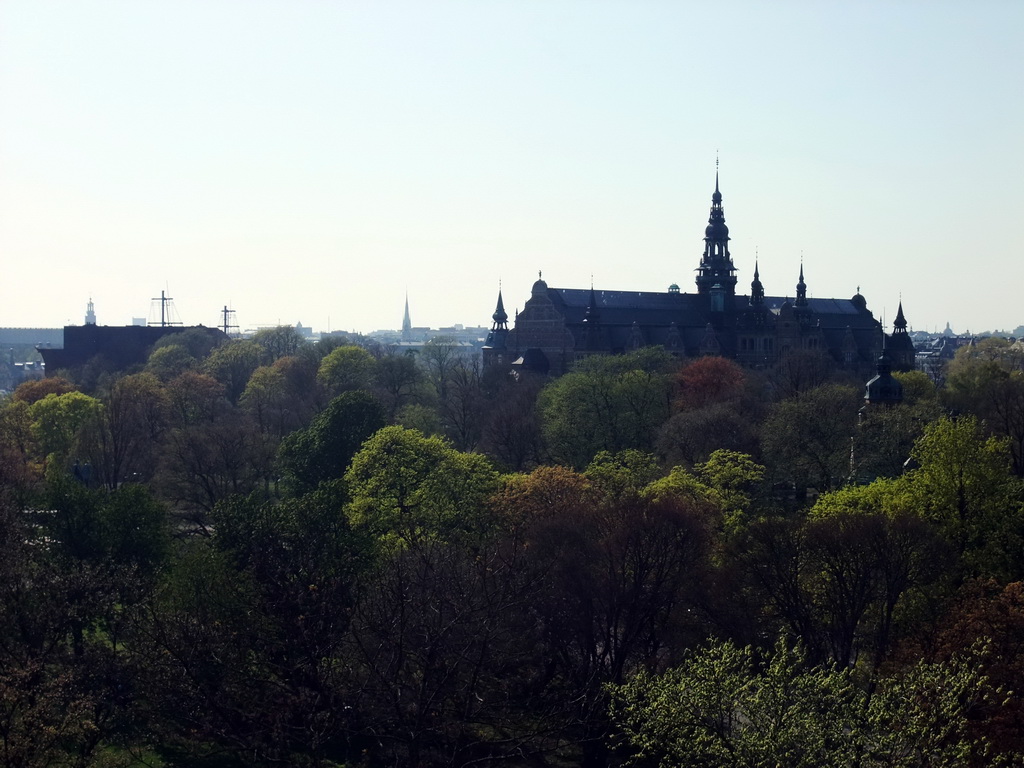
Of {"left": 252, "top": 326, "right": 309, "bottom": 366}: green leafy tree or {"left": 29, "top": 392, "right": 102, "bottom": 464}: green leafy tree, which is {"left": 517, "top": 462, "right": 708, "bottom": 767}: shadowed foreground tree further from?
{"left": 252, "top": 326, "right": 309, "bottom": 366}: green leafy tree

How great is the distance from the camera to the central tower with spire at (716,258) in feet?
411

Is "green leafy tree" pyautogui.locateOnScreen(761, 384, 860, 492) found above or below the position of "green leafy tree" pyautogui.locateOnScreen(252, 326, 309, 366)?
below

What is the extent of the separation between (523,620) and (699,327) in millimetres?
85455

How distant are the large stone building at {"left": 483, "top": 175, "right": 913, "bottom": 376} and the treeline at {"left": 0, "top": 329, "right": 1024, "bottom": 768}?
187 ft

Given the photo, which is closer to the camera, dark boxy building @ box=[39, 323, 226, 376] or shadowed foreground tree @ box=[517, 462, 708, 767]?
shadowed foreground tree @ box=[517, 462, 708, 767]

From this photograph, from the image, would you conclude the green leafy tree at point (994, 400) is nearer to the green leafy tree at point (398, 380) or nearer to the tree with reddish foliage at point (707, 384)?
the tree with reddish foliage at point (707, 384)

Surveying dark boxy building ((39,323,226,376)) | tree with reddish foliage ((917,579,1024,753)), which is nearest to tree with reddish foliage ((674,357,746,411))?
tree with reddish foliage ((917,579,1024,753))

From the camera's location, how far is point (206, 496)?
211 ft

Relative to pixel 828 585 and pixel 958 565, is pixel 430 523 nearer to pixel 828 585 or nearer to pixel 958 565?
pixel 828 585

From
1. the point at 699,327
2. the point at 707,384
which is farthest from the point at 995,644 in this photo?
the point at 699,327

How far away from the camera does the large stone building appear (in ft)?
367

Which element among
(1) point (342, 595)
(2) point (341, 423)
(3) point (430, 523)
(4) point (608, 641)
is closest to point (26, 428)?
(2) point (341, 423)

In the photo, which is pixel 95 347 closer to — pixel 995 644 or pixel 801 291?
pixel 801 291

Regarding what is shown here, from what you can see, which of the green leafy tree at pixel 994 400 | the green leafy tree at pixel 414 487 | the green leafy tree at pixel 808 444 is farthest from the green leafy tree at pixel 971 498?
A: the green leafy tree at pixel 414 487
